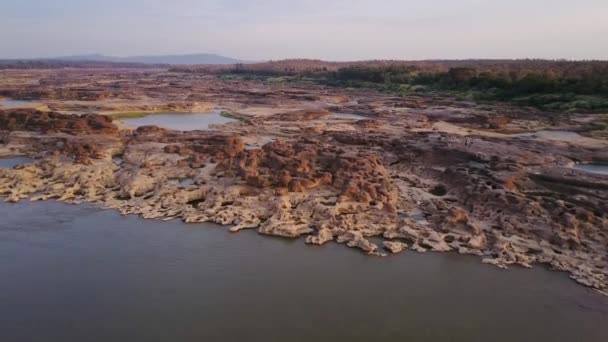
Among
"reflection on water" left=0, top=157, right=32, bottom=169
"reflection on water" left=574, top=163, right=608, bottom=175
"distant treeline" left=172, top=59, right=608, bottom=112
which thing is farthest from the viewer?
"distant treeline" left=172, top=59, right=608, bottom=112

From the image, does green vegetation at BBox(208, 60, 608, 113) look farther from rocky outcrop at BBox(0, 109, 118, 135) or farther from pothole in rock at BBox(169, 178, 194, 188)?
rocky outcrop at BBox(0, 109, 118, 135)

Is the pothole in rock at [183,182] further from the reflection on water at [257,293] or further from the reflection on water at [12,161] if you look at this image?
the reflection on water at [12,161]

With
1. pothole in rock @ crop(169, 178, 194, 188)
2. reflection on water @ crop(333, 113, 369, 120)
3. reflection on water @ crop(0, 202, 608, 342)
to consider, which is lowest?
reflection on water @ crop(0, 202, 608, 342)

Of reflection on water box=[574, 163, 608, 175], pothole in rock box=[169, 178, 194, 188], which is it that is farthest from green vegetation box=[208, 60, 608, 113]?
pothole in rock box=[169, 178, 194, 188]

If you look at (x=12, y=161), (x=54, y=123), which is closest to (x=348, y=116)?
(x=54, y=123)

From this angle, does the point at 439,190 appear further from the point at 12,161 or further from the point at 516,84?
the point at 516,84
